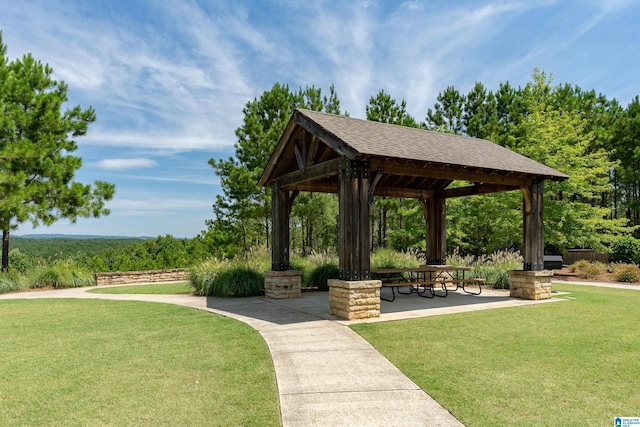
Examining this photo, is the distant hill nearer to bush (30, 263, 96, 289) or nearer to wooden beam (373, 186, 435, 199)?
bush (30, 263, 96, 289)

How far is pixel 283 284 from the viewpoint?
10.6 m

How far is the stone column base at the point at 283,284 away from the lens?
34.8 ft

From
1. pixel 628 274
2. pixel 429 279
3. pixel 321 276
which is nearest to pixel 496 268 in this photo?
pixel 429 279

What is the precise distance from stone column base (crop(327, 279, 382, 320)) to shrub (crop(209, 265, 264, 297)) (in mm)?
3902

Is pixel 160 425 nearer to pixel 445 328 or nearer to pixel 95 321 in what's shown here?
pixel 445 328

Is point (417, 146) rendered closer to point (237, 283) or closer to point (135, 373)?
point (237, 283)

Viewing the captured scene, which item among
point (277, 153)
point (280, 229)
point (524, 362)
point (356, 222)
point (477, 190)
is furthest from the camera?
point (477, 190)

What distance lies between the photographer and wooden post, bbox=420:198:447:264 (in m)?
13.1

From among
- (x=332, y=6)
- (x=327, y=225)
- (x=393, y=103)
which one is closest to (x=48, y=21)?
(x=332, y=6)

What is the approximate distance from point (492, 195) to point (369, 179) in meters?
12.0

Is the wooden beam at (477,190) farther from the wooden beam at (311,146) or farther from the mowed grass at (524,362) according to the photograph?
the wooden beam at (311,146)

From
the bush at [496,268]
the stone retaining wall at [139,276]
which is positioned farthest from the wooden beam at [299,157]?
the stone retaining wall at [139,276]

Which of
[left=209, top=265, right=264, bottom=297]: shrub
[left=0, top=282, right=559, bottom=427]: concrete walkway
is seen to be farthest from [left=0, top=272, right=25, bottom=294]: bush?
[left=0, top=282, right=559, bottom=427]: concrete walkway

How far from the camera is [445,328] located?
22.6 ft
